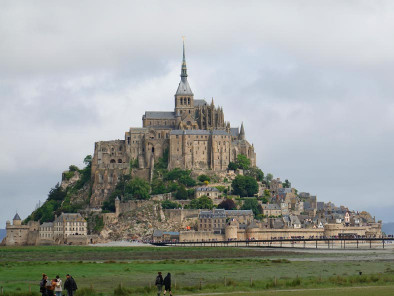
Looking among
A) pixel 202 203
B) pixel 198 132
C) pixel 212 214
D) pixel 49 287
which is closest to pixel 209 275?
pixel 49 287

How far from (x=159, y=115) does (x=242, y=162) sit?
67.2 ft

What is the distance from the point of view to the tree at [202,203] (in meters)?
144

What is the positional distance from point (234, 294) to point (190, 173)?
106 meters

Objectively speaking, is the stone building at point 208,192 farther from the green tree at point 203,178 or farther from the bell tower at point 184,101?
the bell tower at point 184,101

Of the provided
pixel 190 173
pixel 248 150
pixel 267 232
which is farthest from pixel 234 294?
pixel 248 150

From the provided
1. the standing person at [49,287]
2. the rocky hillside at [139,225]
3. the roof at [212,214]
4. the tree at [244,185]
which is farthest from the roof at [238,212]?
the standing person at [49,287]

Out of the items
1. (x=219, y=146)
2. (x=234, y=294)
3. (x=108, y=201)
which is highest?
(x=219, y=146)

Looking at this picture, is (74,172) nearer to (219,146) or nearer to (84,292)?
Result: (219,146)

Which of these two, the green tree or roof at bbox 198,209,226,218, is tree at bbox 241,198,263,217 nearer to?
roof at bbox 198,209,226,218

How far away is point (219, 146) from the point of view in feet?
504

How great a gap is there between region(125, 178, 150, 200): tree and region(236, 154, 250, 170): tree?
63.6 feet

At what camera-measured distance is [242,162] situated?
157 meters

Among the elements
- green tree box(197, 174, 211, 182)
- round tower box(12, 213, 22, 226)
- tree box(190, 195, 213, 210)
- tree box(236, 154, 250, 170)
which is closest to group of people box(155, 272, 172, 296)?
tree box(190, 195, 213, 210)

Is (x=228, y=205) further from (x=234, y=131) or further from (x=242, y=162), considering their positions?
(x=234, y=131)
